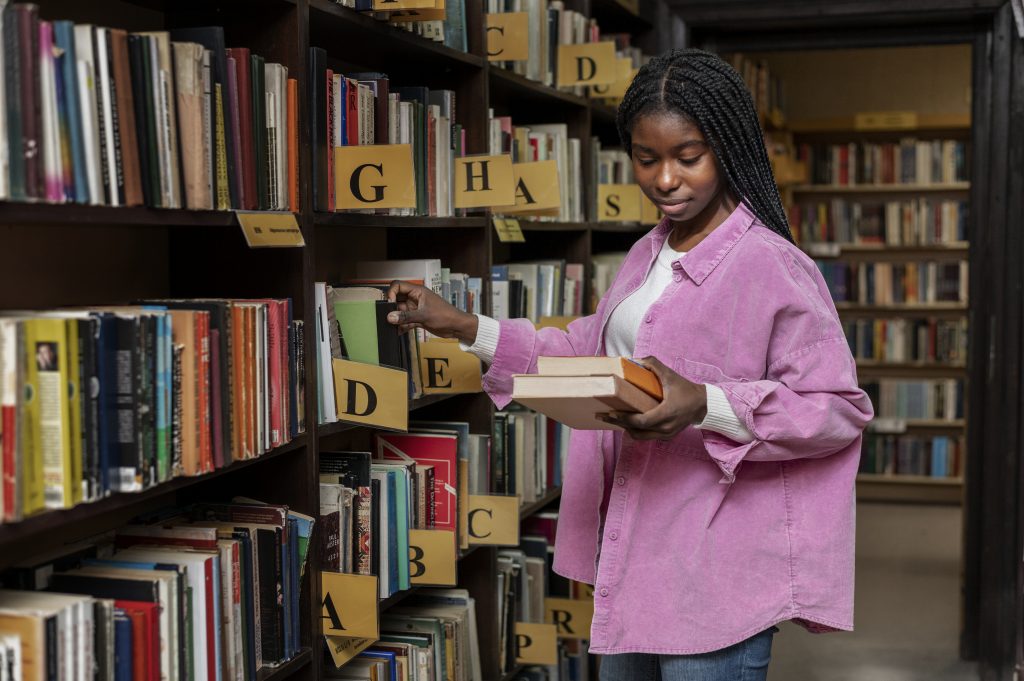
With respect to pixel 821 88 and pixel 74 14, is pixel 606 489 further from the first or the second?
pixel 821 88

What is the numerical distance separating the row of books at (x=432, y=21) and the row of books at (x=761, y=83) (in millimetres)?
2968

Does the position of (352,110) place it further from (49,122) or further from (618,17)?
(618,17)

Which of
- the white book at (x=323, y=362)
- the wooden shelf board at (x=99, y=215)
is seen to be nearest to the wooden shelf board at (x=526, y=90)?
the white book at (x=323, y=362)

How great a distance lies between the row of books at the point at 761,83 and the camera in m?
5.34

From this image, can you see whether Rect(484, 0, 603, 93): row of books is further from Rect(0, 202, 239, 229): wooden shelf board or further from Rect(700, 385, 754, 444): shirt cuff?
Rect(700, 385, 754, 444): shirt cuff

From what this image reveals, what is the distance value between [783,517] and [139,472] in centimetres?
86

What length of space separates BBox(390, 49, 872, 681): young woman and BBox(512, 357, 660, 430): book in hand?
73 millimetres

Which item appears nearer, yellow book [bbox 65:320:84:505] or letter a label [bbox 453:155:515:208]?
yellow book [bbox 65:320:84:505]

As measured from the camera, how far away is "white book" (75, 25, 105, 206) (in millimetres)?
1251

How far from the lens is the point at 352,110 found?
1.93 m

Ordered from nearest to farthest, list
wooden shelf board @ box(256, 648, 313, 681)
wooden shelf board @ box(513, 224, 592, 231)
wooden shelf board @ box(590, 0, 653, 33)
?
wooden shelf board @ box(256, 648, 313, 681), wooden shelf board @ box(513, 224, 592, 231), wooden shelf board @ box(590, 0, 653, 33)

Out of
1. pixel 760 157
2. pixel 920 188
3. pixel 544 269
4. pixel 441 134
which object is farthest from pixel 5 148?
pixel 920 188

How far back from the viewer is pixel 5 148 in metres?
1.15

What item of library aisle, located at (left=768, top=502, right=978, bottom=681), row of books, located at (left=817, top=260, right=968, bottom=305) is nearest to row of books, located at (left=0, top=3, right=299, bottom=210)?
library aisle, located at (left=768, top=502, right=978, bottom=681)
